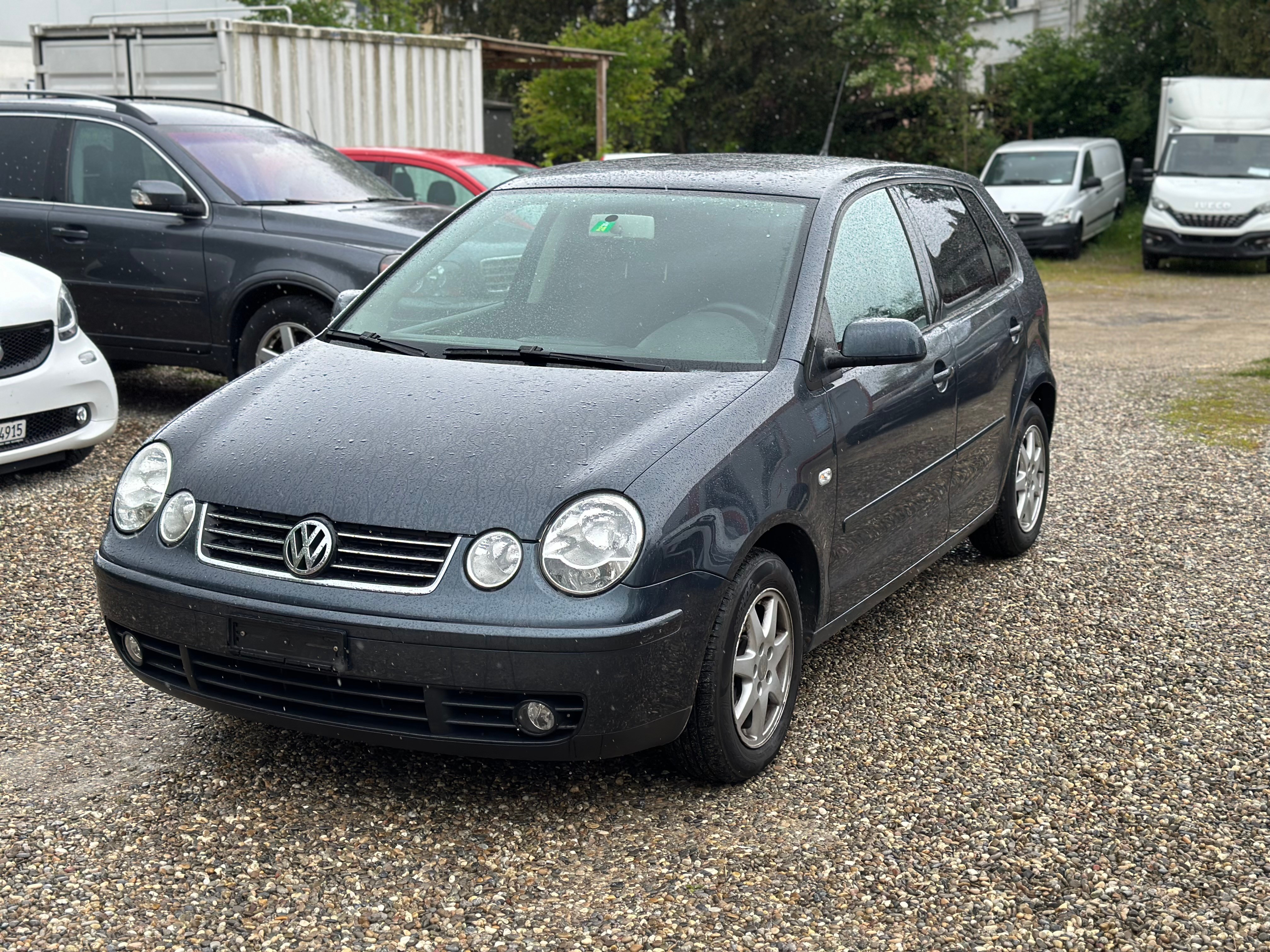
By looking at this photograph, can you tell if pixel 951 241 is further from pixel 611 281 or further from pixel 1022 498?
pixel 611 281

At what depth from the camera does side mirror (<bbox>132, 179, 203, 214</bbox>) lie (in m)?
→ 8.22

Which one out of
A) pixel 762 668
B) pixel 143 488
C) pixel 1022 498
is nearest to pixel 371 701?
pixel 143 488

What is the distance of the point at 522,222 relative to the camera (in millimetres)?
4965

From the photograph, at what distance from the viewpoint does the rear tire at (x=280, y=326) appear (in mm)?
8219

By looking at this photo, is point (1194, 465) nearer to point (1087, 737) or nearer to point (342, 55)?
point (1087, 737)

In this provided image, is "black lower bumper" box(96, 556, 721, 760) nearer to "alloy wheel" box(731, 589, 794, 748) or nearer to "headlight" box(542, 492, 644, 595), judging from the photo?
"headlight" box(542, 492, 644, 595)

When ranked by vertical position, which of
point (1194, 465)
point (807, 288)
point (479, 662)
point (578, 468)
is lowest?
point (1194, 465)

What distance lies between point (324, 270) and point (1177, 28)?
26.8m

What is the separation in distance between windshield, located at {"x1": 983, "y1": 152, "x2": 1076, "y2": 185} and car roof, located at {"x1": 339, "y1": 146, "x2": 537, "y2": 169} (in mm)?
12705

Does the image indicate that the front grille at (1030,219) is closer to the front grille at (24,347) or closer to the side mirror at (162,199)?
the side mirror at (162,199)

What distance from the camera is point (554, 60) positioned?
73.3 feet

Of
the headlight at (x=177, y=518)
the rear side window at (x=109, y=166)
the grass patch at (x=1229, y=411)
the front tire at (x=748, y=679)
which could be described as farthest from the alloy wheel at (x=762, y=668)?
the rear side window at (x=109, y=166)

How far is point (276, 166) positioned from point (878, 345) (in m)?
5.92

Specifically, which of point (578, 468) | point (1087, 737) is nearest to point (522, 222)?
point (578, 468)
